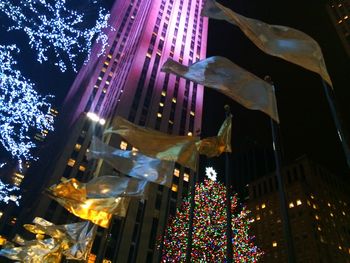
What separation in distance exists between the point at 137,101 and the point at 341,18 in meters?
40.4

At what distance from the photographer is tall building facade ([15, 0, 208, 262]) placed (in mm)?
43250

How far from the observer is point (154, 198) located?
46562 millimetres

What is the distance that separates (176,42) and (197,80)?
64261 mm

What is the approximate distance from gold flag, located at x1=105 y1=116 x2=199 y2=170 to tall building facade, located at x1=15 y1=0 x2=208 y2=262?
25.9 meters

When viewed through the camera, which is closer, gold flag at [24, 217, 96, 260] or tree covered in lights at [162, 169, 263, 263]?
gold flag at [24, 217, 96, 260]

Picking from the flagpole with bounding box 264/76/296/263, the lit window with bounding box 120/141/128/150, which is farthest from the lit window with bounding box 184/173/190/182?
the flagpole with bounding box 264/76/296/263

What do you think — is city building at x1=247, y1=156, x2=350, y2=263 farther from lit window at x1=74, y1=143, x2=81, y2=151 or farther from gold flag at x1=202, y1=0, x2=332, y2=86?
gold flag at x1=202, y1=0, x2=332, y2=86

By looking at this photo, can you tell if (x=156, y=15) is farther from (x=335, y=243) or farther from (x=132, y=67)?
(x=335, y=243)

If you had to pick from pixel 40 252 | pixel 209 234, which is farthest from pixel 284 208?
pixel 209 234

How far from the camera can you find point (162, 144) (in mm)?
12891

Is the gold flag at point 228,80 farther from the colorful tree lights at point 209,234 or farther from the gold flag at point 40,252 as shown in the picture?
the colorful tree lights at point 209,234

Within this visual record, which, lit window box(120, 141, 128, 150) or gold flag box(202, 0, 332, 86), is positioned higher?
lit window box(120, 141, 128, 150)

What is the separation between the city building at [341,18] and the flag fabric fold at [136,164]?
170 ft

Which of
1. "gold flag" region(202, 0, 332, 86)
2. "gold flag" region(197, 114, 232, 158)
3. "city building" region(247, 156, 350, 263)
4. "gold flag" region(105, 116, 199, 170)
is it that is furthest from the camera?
"city building" region(247, 156, 350, 263)
